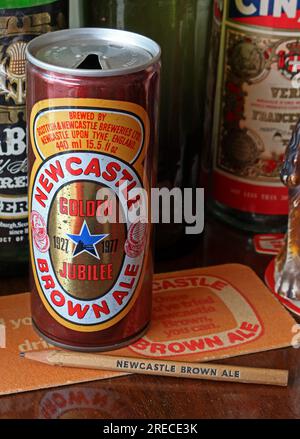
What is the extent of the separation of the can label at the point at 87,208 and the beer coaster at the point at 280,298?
0.49 ft

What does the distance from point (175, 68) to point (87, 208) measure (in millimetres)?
201

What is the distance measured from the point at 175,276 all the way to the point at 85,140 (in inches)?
8.4

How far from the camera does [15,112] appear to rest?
70cm

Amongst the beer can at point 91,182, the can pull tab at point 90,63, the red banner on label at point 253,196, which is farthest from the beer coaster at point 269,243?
the can pull tab at point 90,63

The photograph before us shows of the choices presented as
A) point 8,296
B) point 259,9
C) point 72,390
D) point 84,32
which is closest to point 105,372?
point 72,390

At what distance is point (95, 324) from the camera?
0.64 m

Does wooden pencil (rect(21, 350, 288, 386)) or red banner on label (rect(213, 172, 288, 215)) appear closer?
wooden pencil (rect(21, 350, 288, 386))

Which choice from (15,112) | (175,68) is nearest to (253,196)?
(175,68)

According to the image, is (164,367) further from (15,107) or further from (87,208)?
(15,107)

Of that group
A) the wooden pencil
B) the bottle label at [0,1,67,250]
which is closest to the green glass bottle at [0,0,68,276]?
the bottle label at [0,1,67,250]

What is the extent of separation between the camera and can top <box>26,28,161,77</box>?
22.7 inches

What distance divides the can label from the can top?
24 mm

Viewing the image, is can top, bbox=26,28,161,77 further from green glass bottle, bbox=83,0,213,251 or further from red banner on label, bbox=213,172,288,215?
red banner on label, bbox=213,172,288,215
